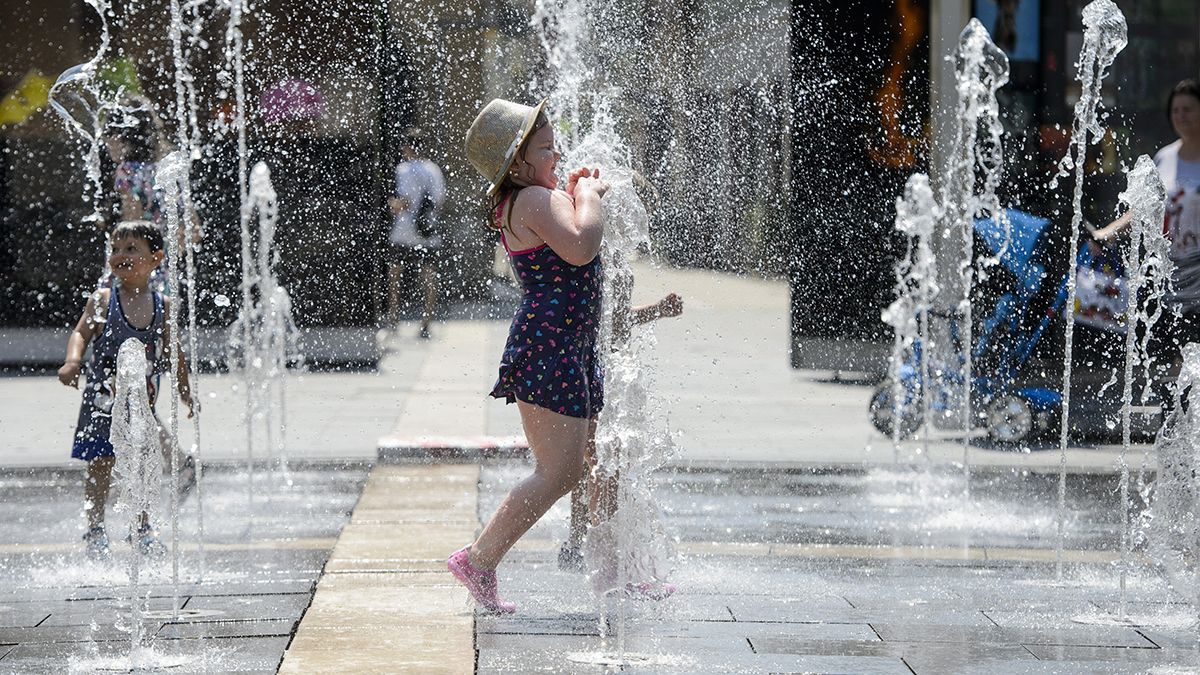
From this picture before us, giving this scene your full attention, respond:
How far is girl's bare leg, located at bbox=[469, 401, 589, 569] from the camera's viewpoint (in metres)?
4.70

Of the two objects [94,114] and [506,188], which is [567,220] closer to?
[506,188]

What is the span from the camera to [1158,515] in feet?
17.9

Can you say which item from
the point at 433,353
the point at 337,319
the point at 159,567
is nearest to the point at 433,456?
the point at 159,567

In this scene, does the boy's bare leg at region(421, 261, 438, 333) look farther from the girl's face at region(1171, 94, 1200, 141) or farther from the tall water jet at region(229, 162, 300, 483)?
the girl's face at region(1171, 94, 1200, 141)

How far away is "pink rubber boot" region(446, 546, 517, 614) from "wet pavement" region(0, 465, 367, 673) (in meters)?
0.46

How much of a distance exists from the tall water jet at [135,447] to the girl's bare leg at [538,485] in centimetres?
89

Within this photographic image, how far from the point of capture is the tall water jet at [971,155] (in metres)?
9.62

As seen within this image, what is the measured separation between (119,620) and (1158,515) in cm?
301

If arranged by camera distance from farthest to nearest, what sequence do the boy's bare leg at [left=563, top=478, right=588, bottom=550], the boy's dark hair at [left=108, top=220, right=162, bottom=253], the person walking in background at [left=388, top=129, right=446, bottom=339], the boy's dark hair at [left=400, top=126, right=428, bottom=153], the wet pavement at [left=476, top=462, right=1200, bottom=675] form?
the person walking in background at [left=388, top=129, right=446, bottom=339], the boy's dark hair at [left=400, top=126, right=428, bottom=153], the boy's dark hair at [left=108, top=220, right=162, bottom=253], the boy's bare leg at [left=563, top=478, right=588, bottom=550], the wet pavement at [left=476, top=462, right=1200, bottom=675]

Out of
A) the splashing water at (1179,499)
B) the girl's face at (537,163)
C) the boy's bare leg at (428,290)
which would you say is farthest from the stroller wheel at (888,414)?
the boy's bare leg at (428,290)

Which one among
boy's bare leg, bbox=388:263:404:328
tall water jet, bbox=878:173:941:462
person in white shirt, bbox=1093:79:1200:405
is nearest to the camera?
person in white shirt, bbox=1093:79:1200:405

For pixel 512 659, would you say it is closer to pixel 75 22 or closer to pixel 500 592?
pixel 500 592

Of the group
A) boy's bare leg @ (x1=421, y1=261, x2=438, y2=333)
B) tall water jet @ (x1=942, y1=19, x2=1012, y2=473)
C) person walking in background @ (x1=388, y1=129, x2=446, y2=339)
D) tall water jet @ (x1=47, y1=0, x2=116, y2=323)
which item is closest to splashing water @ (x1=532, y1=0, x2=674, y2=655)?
tall water jet @ (x1=942, y1=19, x2=1012, y2=473)

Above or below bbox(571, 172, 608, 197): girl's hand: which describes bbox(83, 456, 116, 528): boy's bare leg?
below
